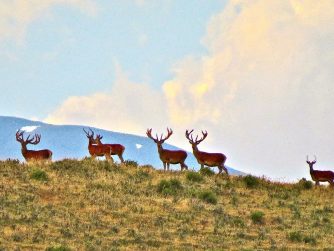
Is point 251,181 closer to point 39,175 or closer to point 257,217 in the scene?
point 257,217

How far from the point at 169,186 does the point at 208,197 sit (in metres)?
1.82

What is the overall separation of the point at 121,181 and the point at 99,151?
6121mm

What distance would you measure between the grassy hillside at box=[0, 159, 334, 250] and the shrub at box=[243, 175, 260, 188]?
41 mm

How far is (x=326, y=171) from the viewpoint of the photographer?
44750 mm

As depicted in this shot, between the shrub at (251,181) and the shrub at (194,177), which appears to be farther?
the shrub at (251,181)

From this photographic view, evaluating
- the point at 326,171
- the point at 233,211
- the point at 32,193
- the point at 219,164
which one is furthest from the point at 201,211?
the point at 326,171

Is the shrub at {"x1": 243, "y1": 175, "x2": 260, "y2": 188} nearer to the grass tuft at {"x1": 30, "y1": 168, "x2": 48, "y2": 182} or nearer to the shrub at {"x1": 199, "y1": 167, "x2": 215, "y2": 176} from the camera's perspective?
the shrub at {"x1": 199, "y1": 167, "x2": 215, "y2": 176}

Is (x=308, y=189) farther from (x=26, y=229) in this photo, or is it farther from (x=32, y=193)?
(x=26, y=229)

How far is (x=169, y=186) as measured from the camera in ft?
122

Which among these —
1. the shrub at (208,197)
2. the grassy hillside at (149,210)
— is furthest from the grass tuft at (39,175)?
the shrub at (208,197)

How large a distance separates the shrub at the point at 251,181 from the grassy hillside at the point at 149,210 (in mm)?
41

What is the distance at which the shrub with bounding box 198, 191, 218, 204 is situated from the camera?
3612 cm

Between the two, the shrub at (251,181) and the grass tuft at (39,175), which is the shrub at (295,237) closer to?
the shrub at (251,181)

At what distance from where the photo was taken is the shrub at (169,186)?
36.6 meters
